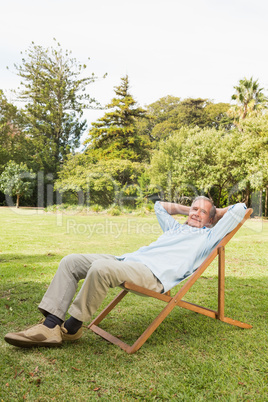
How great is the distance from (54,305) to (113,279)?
0.50m

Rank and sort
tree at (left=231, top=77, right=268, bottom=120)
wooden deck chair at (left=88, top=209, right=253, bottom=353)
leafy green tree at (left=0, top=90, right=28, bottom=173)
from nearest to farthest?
1. wooden deck chair at (left=88, top=209, right=253, bottom=353)
2. tree at (left=231, top=77, right=268, bottom=120)
3. leafy green tree at (left=0, top=90, right=28, bottom=173)

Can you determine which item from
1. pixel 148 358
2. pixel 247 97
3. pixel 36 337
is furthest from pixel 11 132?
pixel 148 358

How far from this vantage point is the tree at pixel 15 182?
882 inches

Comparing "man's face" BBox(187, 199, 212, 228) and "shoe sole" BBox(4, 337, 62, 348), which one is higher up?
"man's face" BBox(187, 199, 212, 228)

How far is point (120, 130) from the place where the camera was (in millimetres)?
26875

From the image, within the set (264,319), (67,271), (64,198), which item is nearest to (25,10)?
(67,271)

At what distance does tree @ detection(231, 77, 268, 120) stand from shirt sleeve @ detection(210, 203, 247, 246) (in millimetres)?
23165

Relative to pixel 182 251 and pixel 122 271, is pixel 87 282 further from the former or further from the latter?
pixel 182 251

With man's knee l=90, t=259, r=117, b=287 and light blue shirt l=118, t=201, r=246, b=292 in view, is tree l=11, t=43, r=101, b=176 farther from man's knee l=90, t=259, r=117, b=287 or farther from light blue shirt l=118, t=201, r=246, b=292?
man's knee l=90, t=259, r=117, b=287

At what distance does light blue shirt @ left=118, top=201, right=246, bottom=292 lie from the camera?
296 centimetres

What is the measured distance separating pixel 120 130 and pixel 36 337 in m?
25.2

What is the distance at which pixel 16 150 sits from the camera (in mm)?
27828

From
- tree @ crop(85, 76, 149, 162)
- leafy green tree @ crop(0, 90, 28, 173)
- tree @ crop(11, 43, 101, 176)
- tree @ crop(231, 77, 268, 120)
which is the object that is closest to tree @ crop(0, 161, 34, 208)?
leafy green tree @ crop(0, 90, 28, 173)

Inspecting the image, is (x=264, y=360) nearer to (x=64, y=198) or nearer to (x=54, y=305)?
(x=54, y=305)
